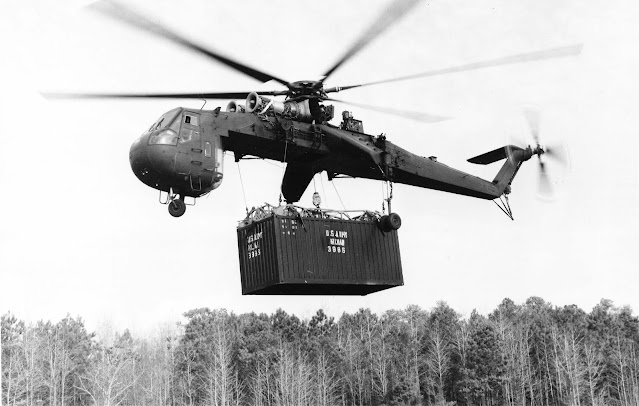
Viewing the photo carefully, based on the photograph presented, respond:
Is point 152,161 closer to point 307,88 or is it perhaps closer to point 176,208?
point 176,208

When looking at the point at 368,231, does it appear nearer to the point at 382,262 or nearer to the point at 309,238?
the point at 382,262

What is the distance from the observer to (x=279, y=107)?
23.5 meters

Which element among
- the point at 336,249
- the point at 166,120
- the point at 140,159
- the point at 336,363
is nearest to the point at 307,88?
the point at 166,120

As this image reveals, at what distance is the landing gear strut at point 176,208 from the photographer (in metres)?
21.4

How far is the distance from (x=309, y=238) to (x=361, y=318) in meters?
65.9

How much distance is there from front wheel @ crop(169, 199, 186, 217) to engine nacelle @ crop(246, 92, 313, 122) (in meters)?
3.92

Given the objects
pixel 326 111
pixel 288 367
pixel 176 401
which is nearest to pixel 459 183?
pixel 326 111

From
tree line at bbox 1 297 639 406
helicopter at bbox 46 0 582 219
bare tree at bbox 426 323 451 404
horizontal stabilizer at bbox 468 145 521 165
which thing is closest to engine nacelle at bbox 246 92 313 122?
helicopter at bbox 46 0 582 219

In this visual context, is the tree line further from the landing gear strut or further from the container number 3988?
the landing gear strut

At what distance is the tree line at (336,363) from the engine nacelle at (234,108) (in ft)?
166

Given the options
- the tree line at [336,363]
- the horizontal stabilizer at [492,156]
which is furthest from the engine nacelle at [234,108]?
the tree line at [336,363]

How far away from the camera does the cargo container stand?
2338cm

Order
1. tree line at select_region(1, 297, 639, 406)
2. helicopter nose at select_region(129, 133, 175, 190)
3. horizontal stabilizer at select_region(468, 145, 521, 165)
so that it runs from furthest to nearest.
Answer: tree line at select_region(1, 297, 639, 406) < horizontal stabilizer at select_region(468, 145, 521, 165) < helicopter nose at select_region(129, 133, 175, 190)

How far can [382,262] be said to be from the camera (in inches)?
1022
